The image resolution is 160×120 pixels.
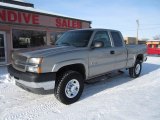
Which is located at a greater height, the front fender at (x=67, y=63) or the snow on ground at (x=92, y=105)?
the front fender at (x=67, y=63)

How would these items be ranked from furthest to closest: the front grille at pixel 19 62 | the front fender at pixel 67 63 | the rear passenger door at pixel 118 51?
the rear passenger door at pixel 118 51 < the front grille at pixel 19 62 < the front fender at pixel 67 63

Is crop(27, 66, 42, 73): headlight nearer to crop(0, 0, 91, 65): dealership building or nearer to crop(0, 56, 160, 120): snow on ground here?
crop(0, 56, 160, 120): snow on ground

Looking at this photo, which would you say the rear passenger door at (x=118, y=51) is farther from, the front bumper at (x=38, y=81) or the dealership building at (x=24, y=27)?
the dealership building at (x=24, y=27)

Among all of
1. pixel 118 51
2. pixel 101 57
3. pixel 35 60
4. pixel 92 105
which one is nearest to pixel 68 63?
pixel 35 60

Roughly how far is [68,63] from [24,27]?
9.04m

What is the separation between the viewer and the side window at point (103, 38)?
5389mm

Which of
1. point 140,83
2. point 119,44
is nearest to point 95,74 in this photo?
point 119,44

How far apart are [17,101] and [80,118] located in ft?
6.21

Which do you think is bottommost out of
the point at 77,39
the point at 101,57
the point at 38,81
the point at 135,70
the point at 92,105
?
the point at 92,105

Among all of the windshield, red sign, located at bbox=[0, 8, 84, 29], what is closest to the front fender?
the windshield

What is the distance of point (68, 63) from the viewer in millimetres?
4332

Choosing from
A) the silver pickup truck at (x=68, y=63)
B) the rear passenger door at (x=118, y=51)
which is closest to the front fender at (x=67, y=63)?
the silver pickup truck at (x=68, y=63)

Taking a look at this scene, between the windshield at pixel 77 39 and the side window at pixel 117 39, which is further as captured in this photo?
the side window at pixel 117 39

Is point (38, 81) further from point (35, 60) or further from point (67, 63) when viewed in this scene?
point (67, 63)
